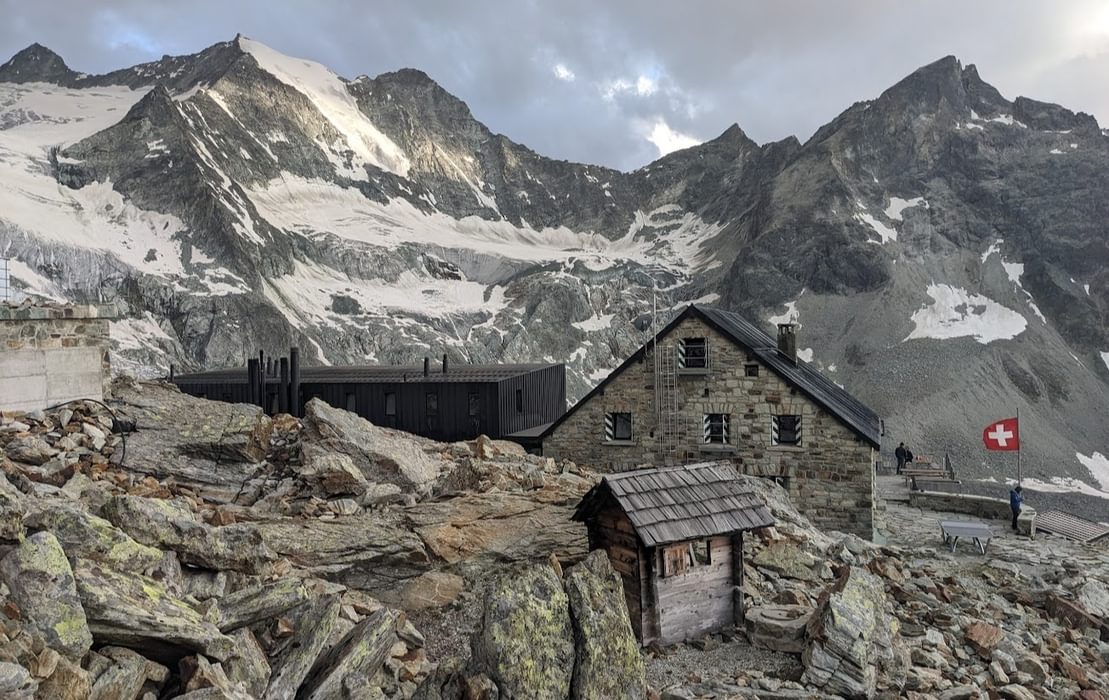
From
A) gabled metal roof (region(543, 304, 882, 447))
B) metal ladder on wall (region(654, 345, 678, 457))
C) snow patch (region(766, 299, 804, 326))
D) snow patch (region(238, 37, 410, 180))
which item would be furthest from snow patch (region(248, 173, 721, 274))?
metal ladder on wall (region(654, 345, 678, 457))

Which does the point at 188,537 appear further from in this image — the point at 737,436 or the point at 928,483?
the point at 928,483

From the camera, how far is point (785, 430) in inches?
933

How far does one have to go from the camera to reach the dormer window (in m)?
A: 24.5

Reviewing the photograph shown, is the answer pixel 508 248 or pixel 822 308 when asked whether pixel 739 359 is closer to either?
pixel 822 308

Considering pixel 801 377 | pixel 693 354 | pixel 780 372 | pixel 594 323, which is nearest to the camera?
pixel 780 372

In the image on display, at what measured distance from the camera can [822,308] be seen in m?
97.1

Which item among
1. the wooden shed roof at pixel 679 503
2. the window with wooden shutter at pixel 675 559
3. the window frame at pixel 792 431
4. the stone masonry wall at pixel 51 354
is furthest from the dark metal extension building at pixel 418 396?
the window with wooden shutter at pixel 675 559

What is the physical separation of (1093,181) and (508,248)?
110 meters

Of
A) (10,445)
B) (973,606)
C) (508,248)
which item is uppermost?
(508,248)

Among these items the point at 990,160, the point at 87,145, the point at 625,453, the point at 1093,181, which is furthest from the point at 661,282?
the point at 625,453

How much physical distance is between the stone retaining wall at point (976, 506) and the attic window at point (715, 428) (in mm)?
11852

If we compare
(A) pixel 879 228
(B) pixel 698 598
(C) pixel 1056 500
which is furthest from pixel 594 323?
(B) pixel 698 598

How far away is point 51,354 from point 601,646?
13.4m

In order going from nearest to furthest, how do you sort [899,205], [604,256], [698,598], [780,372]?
[698,598]
[780,372]
[899,205]
[604,256]
